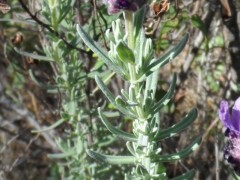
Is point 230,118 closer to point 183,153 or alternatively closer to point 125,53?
point 183,153

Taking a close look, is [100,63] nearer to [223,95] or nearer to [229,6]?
[229,6]

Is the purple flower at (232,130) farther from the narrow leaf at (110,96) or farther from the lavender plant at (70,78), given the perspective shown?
the lavender plant at (70,78)

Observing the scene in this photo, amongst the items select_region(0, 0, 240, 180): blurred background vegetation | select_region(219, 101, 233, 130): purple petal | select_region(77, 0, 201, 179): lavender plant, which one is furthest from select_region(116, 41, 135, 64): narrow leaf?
select_region(0, 0, 240, 180): blurred background vegetation

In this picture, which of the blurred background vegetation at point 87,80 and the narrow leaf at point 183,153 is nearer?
the narrow leaf at point 183,153

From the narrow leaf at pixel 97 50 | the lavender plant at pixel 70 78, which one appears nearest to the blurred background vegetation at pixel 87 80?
the lavender plant at pixel 70 78

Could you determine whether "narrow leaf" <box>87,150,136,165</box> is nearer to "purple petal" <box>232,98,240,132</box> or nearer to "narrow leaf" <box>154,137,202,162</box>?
"narrow leaf" <box>154,137,202,162</box>

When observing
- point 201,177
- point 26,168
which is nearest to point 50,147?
point 26,168

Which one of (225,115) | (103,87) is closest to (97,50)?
(103,87)
